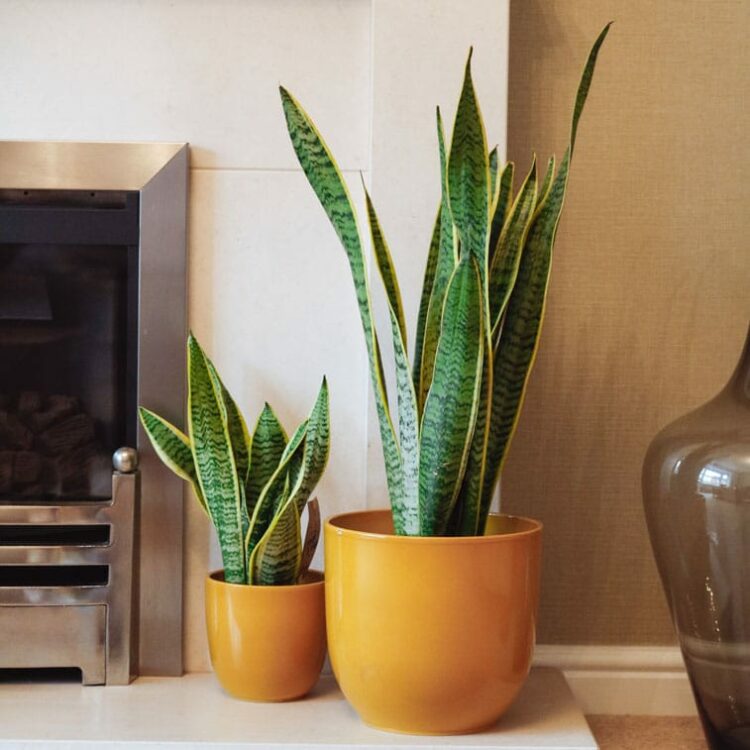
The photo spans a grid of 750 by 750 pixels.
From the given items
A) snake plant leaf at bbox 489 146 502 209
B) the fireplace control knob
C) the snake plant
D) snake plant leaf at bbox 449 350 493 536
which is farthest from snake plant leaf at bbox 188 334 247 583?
snake plant leaf at bbox 489 146 502 209

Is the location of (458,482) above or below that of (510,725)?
above

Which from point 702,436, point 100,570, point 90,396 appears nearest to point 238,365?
point 90,396

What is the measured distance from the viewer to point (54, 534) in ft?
3.72

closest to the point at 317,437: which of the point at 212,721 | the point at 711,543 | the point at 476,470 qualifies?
the point at 476,470

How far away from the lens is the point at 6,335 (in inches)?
45.8

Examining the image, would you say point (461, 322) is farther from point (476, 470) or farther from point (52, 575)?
point (52, 575)

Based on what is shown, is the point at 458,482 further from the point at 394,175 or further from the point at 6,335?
the point at 6,335

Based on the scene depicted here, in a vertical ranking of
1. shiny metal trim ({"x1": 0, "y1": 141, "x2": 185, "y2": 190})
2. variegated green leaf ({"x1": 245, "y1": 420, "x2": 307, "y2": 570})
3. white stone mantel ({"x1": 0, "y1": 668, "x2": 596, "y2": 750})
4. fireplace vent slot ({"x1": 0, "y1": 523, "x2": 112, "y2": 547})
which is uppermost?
shiny metal trim ({"x1": 0, "y1": 141, "x2": 185, "y2": 190})

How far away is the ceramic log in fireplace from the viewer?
109 centimetres

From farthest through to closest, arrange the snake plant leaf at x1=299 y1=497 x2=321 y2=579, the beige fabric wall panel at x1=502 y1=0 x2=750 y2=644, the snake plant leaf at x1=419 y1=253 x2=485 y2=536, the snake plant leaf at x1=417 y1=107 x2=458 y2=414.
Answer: the beige fabric wall panel at x1=502 y1=0 x2=750 y2=644 → the snake plant leaf at x1=299 y1=497 x2=321 y2=579 → the snake plant leaf at x1=417 y1=107 x2=458 y2=414 → the snake plant leaf at x1=419 y1=253 x2=485 y2=536

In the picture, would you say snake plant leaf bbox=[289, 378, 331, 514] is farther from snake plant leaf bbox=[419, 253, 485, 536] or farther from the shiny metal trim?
the shiny metal trim

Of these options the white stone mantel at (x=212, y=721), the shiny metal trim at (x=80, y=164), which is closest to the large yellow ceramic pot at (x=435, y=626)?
the white stone mantel at (x=212, y=721)

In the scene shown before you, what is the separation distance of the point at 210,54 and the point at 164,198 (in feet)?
0.60

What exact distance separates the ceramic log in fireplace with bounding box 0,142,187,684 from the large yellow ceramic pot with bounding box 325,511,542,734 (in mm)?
312
